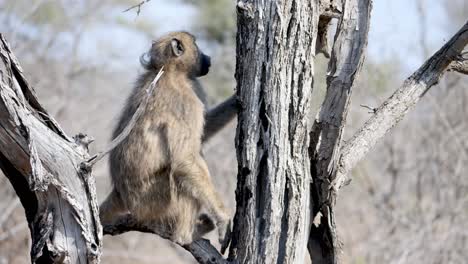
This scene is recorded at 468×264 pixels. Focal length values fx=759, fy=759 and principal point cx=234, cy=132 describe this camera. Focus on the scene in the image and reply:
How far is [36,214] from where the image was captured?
3.68m

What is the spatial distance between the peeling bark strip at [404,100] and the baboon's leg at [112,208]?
1599 millimetres

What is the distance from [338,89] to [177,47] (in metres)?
1.74

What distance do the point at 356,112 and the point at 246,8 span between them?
680 centimetres

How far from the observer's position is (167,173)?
4.94m

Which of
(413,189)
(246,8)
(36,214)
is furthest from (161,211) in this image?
(413,189)

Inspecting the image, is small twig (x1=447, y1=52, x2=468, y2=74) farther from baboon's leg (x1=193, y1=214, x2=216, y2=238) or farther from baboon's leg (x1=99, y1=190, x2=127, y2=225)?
baboon's leg (x1=99, y1=190, x2=127, y2=225)

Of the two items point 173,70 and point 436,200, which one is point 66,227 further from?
point 436,200

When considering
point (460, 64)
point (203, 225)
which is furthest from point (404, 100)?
point (203, 225)

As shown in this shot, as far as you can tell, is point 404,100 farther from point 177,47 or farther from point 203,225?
point 177,47

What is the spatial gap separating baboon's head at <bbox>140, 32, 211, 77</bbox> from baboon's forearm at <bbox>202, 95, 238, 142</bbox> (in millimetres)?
390

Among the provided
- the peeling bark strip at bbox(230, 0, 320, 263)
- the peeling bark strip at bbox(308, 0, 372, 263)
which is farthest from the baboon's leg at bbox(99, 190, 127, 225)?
the peeling bark strip at bbox(308, 0, 372, 263)

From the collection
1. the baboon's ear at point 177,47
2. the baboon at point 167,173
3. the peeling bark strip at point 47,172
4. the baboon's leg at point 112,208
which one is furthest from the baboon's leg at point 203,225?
the peeling bark strip at point 47,172

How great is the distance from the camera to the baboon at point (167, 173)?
4.84 meters

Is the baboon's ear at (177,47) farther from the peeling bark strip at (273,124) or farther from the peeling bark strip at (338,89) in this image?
the peeling bark strip at (338,89)
